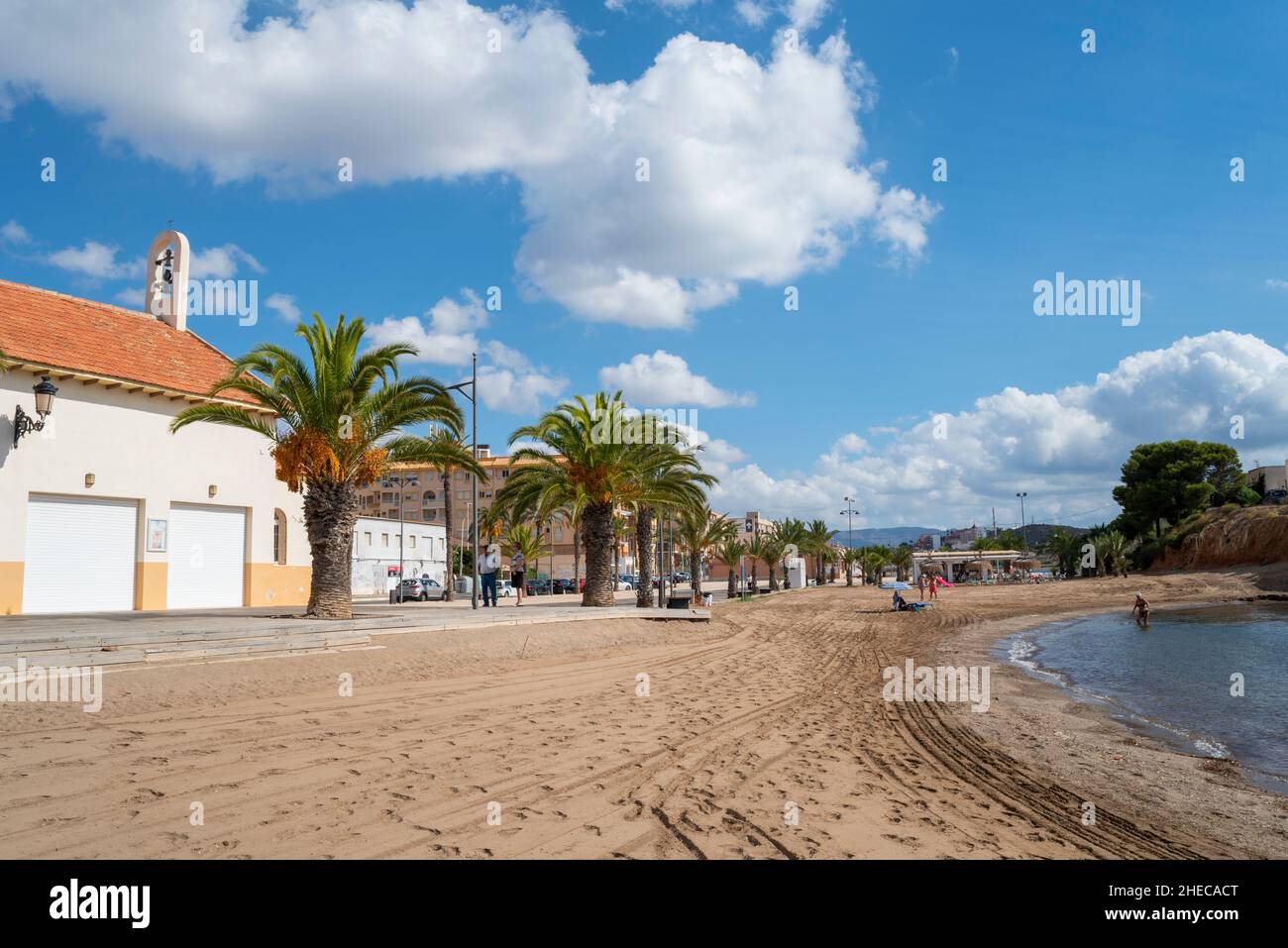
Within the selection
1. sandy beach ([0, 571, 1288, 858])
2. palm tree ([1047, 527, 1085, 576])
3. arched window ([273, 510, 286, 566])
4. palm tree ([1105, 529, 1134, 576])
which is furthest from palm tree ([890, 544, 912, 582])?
sandy beach ([0, 571, 1288, 858])

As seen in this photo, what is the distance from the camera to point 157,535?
2017 centimetres

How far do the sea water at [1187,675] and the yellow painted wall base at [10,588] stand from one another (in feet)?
71.6

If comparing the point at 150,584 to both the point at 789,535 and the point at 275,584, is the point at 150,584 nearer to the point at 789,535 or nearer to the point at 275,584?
the point at 275,584

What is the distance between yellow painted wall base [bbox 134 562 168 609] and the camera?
19859mm

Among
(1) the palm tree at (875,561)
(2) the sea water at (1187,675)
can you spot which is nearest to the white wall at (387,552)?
(2) the sea water at (1187,675)

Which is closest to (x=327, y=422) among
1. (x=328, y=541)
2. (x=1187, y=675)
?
(x=328, y=541)

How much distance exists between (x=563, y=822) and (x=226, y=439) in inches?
786

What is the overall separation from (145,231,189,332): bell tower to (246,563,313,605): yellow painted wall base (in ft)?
27.0

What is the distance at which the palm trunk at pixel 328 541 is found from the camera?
16.2m

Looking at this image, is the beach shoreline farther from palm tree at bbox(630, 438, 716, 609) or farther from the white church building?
the white church building
